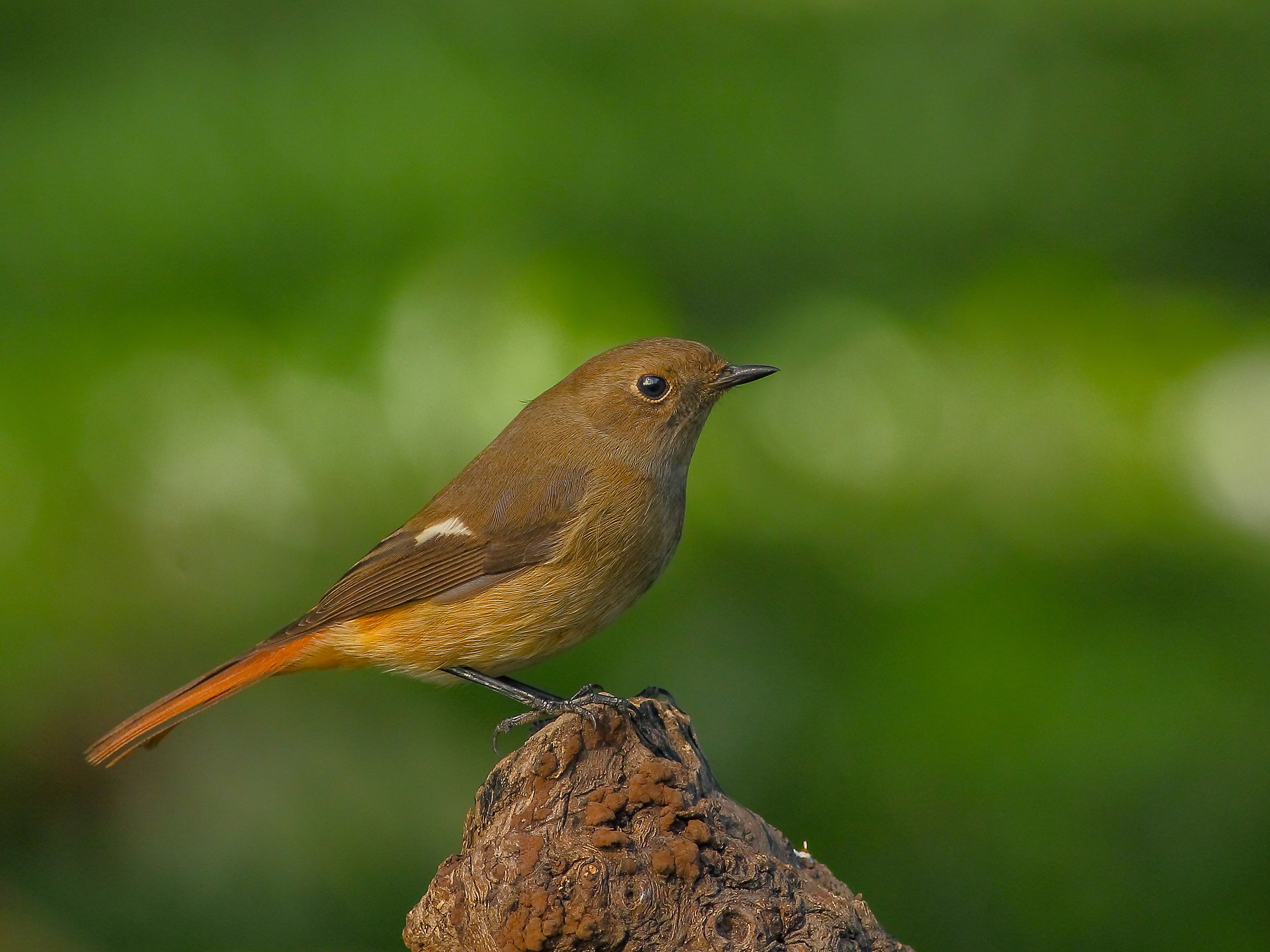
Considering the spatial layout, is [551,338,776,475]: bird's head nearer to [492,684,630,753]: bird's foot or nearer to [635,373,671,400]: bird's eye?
[635,373,671,400]: bird's eye

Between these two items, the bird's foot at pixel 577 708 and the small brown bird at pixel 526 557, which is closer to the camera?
the bird's foot at pixel 577 708

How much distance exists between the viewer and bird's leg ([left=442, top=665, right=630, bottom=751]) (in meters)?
2.42

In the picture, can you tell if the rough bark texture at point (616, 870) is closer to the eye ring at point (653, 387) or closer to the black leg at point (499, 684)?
the black leg at point (499, 684)

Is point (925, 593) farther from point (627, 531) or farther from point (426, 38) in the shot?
point (426, 38)

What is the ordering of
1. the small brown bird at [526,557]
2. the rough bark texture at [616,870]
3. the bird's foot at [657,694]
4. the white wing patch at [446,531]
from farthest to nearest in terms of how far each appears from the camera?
1. the white wing patch at [446,531]
2. the small brown bird at [526,557]
3. the bird's foot at [657,694]
4. the rough bark texture at [616,870]

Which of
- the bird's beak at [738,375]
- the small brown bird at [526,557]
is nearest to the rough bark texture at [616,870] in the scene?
the small brown bird at [526,557]

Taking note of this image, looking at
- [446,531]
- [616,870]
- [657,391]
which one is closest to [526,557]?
[446,531]

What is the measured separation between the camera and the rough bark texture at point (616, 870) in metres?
2.12

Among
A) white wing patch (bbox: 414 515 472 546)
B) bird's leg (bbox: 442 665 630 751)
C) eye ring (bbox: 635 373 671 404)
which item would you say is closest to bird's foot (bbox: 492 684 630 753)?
bird's leg (bbox: 442 665 630 751)

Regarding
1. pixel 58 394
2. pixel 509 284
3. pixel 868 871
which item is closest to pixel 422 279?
pixel 509 284

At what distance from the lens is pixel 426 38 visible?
18.3ft

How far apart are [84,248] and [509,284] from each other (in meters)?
1.85

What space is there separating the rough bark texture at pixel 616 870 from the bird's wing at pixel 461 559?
94 cm

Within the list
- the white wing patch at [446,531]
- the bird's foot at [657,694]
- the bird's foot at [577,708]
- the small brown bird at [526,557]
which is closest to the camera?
the bird's foot at [577,708]
